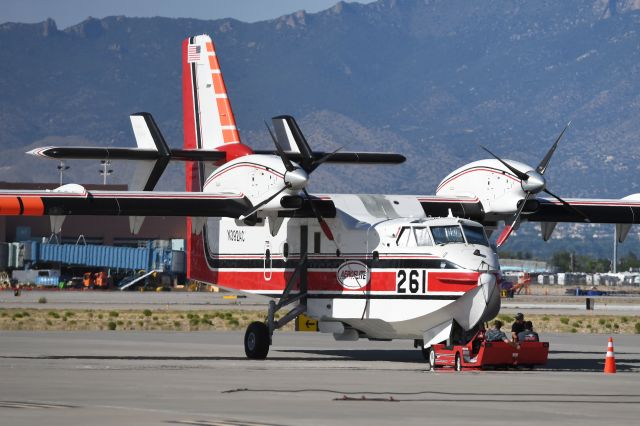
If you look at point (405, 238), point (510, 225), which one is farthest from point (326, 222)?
point (510, 225)

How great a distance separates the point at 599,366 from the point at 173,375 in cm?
1016

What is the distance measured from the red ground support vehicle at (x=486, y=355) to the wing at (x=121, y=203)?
222 inches

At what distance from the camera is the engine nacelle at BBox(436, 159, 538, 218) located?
31328mm

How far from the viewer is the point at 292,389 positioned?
73.6ft

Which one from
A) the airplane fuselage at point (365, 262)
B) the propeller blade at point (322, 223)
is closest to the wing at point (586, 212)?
the airplane fuselage at point (365, 262)

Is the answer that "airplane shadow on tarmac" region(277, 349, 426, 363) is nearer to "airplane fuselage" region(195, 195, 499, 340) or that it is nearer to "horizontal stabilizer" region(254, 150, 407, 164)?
"airplane fuselage" region(195, 195, 499, 340)

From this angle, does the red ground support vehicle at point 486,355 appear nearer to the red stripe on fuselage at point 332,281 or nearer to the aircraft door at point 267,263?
the red stripe on fuselage at point 332,281

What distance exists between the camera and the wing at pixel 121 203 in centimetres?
2944

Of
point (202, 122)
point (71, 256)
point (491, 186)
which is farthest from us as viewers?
point (71, 256)

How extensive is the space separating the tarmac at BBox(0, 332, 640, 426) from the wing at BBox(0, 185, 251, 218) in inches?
127

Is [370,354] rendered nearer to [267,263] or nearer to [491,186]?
[267,263]

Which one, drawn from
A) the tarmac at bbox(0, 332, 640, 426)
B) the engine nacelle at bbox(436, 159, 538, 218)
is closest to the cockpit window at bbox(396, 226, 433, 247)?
the tarmac at bbox(0, 332, 640, 426)

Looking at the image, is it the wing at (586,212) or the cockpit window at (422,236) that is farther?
the wing at (586,212)

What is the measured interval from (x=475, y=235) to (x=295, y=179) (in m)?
4.01
